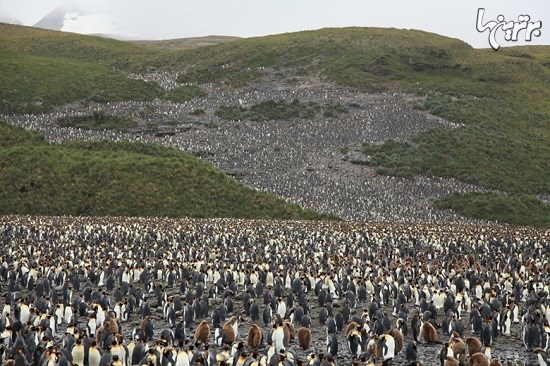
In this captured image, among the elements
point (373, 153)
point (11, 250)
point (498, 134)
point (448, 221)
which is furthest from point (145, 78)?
point (11, 250)

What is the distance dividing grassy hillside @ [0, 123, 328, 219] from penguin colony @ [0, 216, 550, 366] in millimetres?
7473

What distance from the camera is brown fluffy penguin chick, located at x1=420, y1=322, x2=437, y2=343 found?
15.8m

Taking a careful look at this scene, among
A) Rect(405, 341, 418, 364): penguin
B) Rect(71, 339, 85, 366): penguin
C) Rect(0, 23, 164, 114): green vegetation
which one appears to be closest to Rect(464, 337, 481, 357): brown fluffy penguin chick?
Rect(405, 341, 418, 364): penguin

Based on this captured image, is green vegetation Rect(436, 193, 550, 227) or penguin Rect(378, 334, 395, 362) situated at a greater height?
penguin Rect(378, 334, 395, 362)

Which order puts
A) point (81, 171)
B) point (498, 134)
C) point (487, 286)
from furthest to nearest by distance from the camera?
point (498, 134), point (81, 171), point (487, 286)

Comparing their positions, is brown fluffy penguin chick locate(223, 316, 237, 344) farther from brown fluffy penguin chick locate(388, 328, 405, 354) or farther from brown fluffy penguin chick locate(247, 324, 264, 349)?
brown fluffy penguin chick locate(388, 328, 405, 354)

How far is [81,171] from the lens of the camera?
46625 mm

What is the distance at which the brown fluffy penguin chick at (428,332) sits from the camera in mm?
15812

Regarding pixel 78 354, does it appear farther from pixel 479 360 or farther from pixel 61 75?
pixel 61 75

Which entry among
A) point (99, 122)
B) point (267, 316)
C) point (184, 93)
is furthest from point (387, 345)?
point (184, 93)

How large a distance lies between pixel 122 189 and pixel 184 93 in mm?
39253

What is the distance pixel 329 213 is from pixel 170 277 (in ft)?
90.4

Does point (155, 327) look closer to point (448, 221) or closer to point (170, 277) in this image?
point (170, 277)

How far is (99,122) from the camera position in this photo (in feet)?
230
